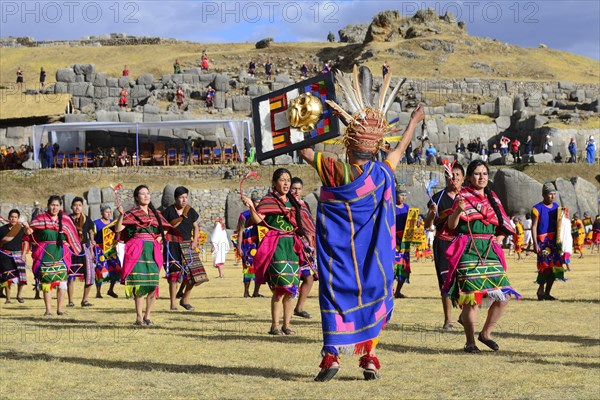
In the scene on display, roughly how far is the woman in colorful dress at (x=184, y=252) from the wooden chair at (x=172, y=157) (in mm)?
31564

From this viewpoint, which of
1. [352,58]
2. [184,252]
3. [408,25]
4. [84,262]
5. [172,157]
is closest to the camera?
[184,252]

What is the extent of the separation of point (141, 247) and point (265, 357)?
3301 mm

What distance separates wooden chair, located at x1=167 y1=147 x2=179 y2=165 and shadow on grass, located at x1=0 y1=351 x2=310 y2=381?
37.3m

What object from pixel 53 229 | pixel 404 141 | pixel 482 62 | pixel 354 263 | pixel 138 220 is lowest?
pixel 354 263

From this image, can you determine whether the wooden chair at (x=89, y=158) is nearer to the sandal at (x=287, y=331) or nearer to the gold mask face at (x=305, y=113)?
the sandal at (x=287, y=331)

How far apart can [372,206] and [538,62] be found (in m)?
69.3

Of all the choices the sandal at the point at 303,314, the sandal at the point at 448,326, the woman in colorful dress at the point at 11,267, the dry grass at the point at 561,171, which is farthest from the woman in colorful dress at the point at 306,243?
the dry grass at the point at 561,171

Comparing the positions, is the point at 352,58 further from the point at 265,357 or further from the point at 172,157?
the point at 265,357

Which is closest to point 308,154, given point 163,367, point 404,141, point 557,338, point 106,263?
point 404,141

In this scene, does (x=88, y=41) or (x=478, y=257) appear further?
(x=88, y=41)

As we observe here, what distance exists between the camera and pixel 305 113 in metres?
7.27

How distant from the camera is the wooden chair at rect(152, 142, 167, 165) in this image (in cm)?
4716

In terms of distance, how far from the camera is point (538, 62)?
243 ft

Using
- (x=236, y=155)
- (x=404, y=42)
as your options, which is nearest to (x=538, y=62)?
(x=404, y=42)
